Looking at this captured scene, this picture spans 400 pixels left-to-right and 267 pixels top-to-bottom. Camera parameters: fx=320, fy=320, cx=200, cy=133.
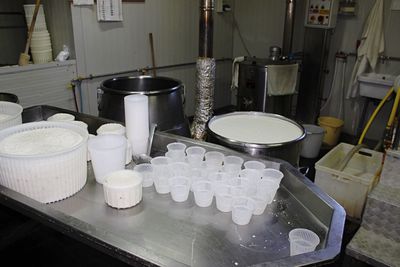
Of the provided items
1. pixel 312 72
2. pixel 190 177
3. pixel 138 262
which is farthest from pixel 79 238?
pixel 312 72

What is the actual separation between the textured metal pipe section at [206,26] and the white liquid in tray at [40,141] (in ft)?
4.51

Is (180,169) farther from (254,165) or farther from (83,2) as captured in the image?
(83,2)

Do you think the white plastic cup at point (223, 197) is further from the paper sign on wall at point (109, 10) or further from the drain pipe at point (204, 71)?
the paper sign on wall at point (109, 10)

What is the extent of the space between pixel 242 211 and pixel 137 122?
2.48ft

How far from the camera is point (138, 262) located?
95 cm

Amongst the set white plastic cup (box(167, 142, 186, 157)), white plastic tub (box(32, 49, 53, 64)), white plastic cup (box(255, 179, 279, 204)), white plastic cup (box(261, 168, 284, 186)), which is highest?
white plastic tub (box(32, 49, 53, 64))

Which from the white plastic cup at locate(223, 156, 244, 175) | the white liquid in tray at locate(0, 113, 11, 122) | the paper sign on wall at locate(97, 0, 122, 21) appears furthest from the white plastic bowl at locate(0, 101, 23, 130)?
the paper sign on wall at locate(97, 0, 122, 21)

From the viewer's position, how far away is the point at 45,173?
50.2 inches

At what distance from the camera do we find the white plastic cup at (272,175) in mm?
1416

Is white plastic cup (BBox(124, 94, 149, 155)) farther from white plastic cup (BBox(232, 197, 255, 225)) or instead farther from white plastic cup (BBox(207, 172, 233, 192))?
white plastic cup (BBox(232, 197, 255, 225))

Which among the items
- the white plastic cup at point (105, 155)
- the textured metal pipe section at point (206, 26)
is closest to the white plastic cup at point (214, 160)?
the white plastic cup at point (105, 155)

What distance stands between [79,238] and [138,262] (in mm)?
253

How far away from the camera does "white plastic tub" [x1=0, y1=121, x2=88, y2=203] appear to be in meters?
1.25

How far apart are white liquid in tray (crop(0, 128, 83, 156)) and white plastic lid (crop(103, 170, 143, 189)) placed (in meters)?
0.21
